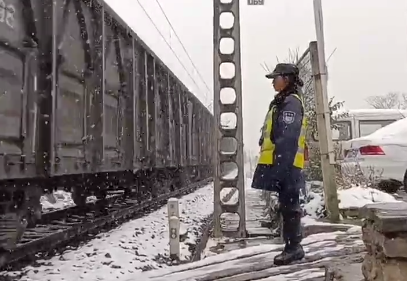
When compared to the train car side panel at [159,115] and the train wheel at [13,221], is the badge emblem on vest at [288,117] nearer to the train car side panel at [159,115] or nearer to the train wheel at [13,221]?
the train wheel at [13,221]

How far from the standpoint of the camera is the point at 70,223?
31.2 feet

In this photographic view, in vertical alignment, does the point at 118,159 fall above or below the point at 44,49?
below

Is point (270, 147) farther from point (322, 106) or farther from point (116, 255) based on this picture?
point (322, 106)

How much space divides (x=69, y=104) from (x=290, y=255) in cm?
356

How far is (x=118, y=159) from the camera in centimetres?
987

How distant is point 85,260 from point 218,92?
322 centimetres

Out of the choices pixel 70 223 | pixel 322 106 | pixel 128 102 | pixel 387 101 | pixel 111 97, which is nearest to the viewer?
pixel 322 106

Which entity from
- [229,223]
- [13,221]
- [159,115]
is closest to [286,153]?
[13,221]

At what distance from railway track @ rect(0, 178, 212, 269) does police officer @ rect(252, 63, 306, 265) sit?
299 centimetres

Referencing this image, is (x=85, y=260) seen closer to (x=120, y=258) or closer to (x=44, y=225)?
(x=120, y=258)

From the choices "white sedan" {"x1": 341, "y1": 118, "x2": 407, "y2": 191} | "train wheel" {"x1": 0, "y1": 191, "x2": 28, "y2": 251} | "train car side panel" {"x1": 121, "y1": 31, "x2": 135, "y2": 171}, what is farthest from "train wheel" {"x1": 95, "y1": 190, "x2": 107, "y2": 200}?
"train wheel" {"x1": 0, "y1": 191, "x2": 28, "y2": 251}

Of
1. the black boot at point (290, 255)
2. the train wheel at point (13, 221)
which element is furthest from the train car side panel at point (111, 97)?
the black boot at point (290, 255)

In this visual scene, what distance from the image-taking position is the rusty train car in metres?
5.89

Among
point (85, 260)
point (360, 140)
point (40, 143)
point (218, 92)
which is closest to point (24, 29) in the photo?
point (40, 143)
